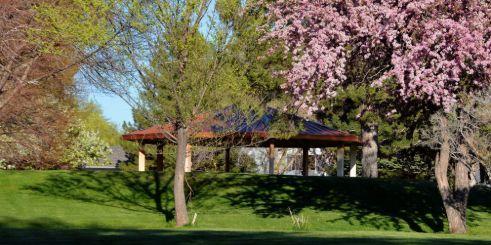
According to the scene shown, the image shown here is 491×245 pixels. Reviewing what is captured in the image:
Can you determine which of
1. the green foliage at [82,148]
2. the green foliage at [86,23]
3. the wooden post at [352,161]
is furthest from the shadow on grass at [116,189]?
the green foliage at [82,148]

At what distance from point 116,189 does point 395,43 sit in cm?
1649

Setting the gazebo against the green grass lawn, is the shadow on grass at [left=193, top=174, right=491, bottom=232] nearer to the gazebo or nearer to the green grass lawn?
the green grass lawn

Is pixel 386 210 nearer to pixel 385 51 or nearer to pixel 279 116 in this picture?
pixel 279 116

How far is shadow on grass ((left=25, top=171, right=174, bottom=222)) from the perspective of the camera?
29.3m

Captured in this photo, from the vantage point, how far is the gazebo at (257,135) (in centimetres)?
2534

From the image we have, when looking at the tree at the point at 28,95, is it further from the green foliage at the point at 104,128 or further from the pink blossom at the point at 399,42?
the green foliage at the point at 104,128

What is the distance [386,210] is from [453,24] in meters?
14.0

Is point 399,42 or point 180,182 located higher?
point 399,42

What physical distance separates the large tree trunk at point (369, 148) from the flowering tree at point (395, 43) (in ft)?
59.6

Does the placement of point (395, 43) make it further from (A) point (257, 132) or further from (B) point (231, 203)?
(A) point (257, 132)

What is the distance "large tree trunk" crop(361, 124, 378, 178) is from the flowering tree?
18.2m

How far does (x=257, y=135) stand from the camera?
3109cm

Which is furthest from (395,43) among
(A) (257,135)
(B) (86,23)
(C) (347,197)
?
(C) (347,197)

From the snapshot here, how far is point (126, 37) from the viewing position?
2305 cm
